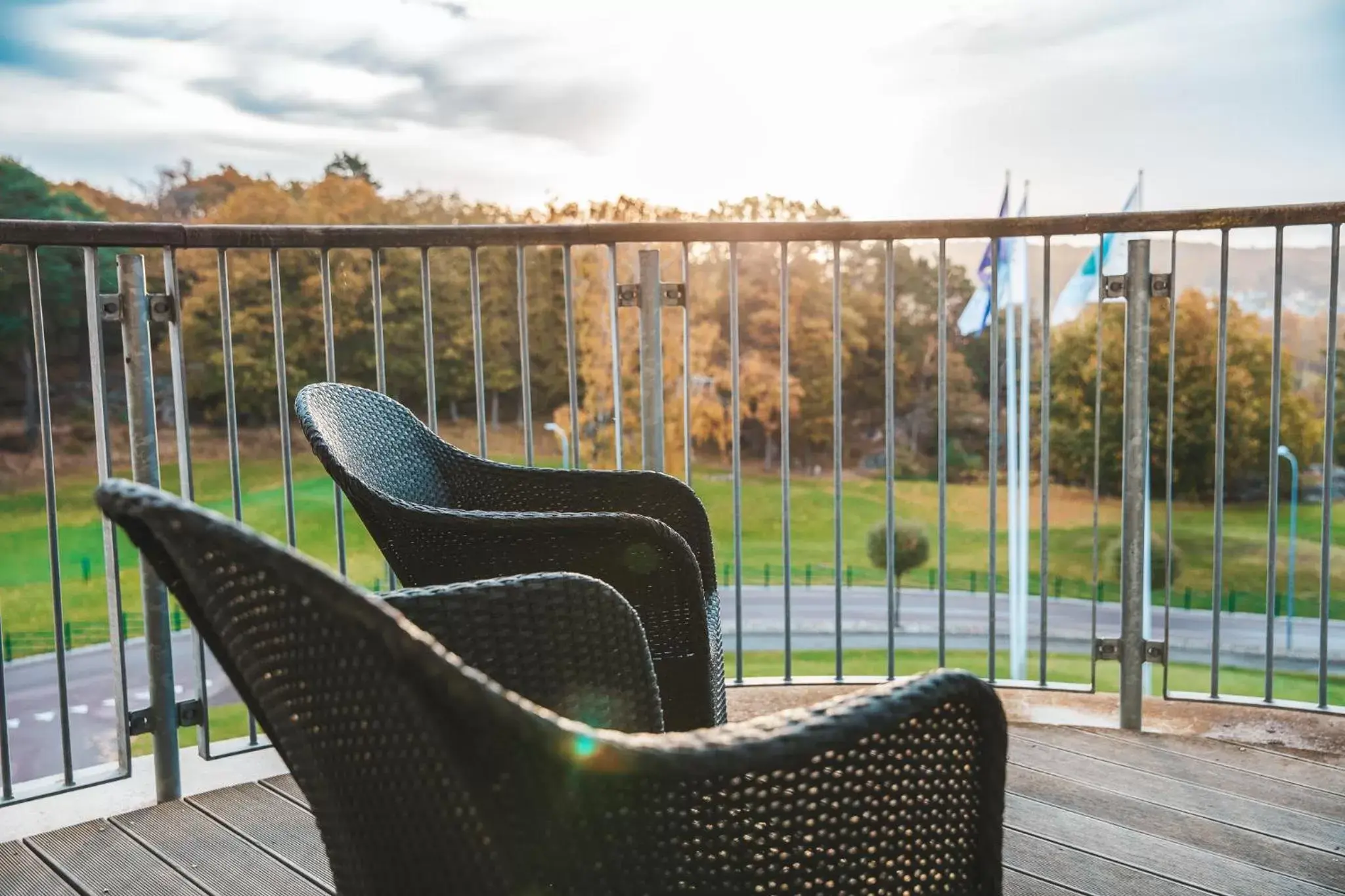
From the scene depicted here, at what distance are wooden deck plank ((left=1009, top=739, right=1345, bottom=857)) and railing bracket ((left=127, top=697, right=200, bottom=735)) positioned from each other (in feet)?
5.99

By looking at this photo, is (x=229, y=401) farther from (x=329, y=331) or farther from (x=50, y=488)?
(x=50, y=488)

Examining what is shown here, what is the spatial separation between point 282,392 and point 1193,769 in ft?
7.33

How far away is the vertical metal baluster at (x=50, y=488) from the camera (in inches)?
82.3

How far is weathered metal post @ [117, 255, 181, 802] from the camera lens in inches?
88.2

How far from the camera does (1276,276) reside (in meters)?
2.58

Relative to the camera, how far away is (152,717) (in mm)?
2277

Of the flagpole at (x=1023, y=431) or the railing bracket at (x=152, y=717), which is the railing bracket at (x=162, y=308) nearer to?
the railing bracket at (x=152, y=717)

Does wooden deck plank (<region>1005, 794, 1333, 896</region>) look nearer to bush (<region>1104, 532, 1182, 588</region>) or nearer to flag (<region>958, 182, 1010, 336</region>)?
flag (<region>958, 182, 1010, 336</region>)

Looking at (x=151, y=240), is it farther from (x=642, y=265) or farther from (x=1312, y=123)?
(x=1312, y=123)

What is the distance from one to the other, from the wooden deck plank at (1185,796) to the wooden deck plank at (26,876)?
1954 millimetres

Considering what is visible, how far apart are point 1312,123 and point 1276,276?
4011 cm

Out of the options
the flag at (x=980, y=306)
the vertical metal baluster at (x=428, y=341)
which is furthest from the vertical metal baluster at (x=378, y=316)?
the flag at (x=980, y=306)

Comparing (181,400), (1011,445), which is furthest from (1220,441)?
(1011,445)

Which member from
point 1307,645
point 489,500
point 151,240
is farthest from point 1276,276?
point 1307,645
